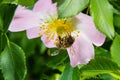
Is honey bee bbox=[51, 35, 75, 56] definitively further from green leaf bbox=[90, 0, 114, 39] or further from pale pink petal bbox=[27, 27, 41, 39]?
green leaf bbox=[90, 0, 114, 39]

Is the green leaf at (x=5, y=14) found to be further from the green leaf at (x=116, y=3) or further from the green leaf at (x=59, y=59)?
the green leaf at (x=116, y=3)

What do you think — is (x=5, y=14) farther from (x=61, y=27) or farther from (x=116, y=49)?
(x=116, y=49)

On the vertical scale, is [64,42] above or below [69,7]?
below

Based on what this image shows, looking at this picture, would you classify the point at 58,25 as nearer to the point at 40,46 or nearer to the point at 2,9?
the point at 2,9

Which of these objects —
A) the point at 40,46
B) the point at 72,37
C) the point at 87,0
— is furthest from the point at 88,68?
the point at 40,46

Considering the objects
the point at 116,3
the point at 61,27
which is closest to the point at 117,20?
the point at 116,3

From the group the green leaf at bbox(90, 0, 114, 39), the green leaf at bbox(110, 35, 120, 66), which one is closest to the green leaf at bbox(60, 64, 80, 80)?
the green leaf at bbox(110, 35, 120, 66)

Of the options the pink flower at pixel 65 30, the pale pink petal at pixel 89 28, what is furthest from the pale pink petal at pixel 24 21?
the pale pink petal at pixel 89 28
